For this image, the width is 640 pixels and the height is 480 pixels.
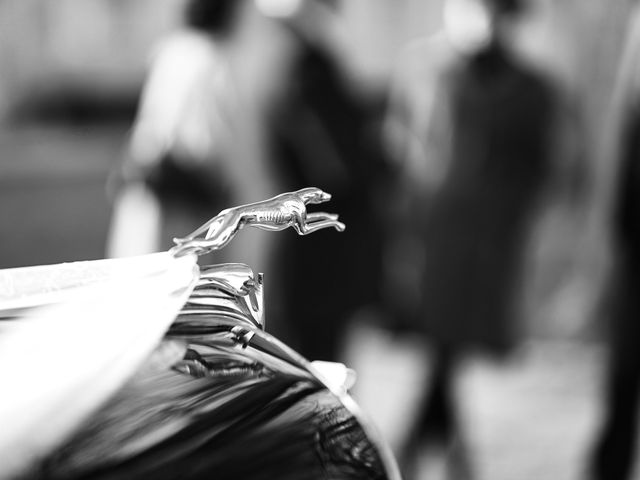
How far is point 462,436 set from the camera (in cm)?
347

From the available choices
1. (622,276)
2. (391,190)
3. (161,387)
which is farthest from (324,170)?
(161,387)

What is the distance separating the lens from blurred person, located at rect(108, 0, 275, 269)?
10.1ft

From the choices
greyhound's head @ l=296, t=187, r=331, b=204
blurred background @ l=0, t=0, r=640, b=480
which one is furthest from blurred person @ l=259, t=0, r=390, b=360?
greyhound's head @ l=296, t=187, r=331, b=204

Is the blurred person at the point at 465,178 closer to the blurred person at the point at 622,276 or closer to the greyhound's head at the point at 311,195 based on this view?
the blurred person at the point at 622,276

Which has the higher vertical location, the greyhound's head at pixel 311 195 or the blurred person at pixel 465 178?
the greyhound's head at pixel 311 195

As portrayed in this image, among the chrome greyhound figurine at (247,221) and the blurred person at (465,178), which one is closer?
the chrome greyhound figurine at (247,221)

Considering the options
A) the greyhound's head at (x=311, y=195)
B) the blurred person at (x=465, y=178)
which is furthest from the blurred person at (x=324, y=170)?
the greyhound's head at (x=311, y=195)

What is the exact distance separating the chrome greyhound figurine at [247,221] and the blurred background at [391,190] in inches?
82.2

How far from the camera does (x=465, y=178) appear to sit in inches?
132

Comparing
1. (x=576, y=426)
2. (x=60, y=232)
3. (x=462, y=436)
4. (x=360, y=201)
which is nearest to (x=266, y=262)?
(x=360, y=201)

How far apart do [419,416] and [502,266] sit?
1.91 feet

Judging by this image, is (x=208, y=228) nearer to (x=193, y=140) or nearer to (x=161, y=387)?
(x=161, y=387)

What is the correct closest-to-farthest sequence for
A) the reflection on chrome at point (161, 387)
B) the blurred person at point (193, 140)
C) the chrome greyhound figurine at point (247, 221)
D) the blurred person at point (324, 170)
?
the reflection on chrome at point (161, 387)
the chrome greyhound figurine at point (247, 221)
the blurred person at point (193, 140)
the blurred person at point (324, 170)

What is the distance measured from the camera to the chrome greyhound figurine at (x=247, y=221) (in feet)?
2.68
